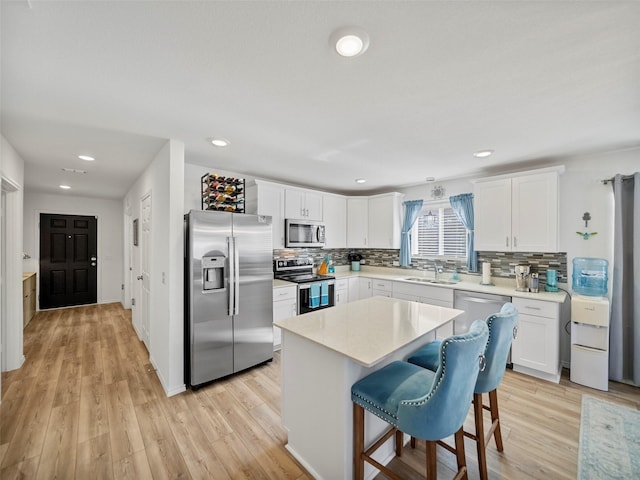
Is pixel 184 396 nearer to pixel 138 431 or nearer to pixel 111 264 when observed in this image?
pixel 138 431

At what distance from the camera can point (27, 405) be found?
7.89ft

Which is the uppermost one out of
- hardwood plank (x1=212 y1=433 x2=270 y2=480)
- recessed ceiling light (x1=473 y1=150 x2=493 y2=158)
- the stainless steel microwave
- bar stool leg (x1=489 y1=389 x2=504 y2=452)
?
recessed ceiling light (x1=473 y1=150 x2=493 y2=158)

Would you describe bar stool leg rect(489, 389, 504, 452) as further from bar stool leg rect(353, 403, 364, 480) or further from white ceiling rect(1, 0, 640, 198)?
white ceiling rect(1, 0, 640, 198)

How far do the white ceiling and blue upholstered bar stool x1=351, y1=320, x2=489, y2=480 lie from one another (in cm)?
143

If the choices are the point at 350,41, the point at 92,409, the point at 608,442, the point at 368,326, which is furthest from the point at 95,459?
the point at 608,442

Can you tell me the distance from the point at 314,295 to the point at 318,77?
9.65ft

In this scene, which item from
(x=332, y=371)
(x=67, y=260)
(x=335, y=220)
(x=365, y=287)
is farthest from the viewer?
(x=67, y=260)

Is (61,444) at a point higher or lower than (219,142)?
lower

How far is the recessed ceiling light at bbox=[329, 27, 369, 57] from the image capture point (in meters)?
1.26

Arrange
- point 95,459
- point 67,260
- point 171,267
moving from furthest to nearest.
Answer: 1. point 67,260
2. point 171,267
3. point 95,459

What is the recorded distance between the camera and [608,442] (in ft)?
6.59

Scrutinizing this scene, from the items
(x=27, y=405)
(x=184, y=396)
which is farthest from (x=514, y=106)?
(x=27, y=405)

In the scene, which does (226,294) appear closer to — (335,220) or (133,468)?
(133,468)

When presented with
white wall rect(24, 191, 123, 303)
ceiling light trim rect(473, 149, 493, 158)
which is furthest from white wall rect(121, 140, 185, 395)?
white wall rect(24, 191, 123, 303)
